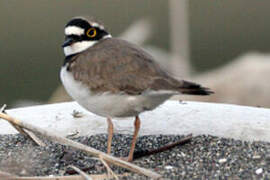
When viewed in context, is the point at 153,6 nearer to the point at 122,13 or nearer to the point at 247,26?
the point at 122,13

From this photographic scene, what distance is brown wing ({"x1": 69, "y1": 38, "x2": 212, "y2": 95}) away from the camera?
3484mm

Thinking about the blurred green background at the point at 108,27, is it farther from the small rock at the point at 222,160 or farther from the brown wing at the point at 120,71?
the small rock at the point at 222,160

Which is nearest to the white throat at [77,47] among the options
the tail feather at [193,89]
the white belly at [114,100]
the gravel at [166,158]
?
the white belly at [114,100]

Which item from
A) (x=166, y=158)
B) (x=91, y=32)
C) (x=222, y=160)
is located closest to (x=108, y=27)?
(x=91, y=32)

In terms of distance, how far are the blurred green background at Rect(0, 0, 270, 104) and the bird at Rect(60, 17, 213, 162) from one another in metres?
4.85

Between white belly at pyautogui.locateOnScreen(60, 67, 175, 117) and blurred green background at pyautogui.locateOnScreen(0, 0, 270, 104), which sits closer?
white belly at pyautogui.locateOnScreen(60, 67, 175, 117)

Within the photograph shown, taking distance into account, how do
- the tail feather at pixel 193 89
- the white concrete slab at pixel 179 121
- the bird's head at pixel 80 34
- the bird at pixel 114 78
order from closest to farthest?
1. the tail feather at pixel 193 89
2. the bird at pixel 114 78
3. the bird's head at pixel 80 34
4. the white concrete slab at pixel 179 121

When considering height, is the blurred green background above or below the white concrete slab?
below

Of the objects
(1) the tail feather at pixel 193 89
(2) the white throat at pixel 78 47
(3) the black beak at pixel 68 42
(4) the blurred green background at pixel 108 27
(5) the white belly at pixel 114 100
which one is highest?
(3) the black beak at pixel 68 42

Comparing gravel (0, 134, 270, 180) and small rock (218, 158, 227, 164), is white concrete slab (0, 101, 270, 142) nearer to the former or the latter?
gravel (0, 134, 270, 180)

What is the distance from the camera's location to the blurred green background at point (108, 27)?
31.3ft

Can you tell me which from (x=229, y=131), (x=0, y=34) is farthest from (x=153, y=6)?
(x=229, y=131)

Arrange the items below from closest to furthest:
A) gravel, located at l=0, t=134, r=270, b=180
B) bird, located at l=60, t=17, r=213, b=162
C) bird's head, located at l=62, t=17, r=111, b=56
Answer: bird, located at l=60, t=17, r=213, b=162, gravel, located at l=0, t=134, r=270, b=180, bird's head, located at l=62, t=17, r=111, b=56

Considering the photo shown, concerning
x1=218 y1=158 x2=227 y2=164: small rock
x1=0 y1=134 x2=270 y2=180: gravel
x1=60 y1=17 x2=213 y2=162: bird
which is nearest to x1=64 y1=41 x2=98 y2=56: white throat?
x1=60 y1=17 x2=213 y2=162: bird
